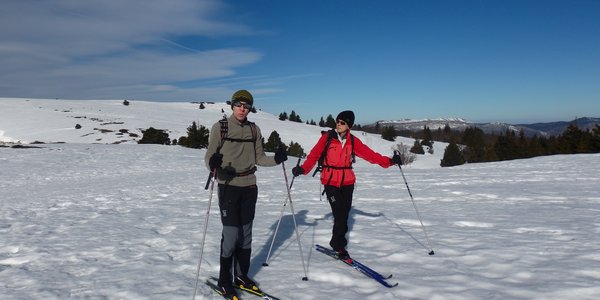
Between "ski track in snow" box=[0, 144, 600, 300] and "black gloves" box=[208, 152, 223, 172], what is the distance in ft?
5.92

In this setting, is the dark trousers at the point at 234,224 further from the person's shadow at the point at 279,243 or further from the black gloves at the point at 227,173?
the person's shadow at the point at 279,243

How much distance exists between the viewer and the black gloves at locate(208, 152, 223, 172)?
4.62m

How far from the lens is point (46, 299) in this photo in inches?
191

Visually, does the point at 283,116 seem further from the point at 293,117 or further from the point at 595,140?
the point at 595,140

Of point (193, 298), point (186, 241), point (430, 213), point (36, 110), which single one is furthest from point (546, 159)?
point (36, 110)

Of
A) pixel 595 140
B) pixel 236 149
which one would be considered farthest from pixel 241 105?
pixel 595 140

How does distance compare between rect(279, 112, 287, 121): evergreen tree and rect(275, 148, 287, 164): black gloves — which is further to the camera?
rect(279, 112, 287, 121): evergreen tree

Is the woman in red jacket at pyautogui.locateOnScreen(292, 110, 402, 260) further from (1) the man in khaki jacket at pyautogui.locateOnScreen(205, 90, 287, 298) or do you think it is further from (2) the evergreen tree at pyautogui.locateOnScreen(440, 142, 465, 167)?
(2) the evergreen tree at pyautogui.locateOnScreen(440, 142, 465, 167)

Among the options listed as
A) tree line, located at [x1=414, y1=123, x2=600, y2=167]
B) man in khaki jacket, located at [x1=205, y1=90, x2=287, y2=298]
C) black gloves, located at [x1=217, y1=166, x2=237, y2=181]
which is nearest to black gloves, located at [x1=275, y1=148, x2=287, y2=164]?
man in khaki jacket, located at [x1=205, y1=90, x2=287, y2=298]

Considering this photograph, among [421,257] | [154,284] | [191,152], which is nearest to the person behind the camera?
[154,284]

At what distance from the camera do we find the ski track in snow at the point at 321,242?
5191 millimetres

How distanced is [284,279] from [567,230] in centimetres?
613

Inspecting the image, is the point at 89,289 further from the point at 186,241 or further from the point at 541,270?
the point at 541,270

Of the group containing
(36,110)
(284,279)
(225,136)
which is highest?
(36,110)
